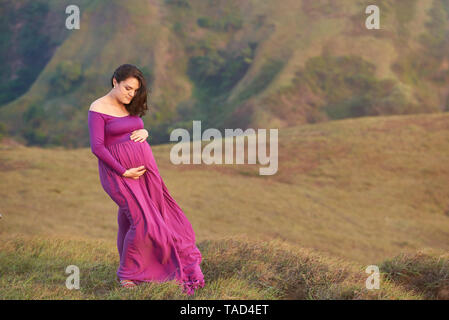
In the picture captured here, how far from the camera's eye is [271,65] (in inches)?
1676

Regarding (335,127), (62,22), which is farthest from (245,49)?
(335,127)

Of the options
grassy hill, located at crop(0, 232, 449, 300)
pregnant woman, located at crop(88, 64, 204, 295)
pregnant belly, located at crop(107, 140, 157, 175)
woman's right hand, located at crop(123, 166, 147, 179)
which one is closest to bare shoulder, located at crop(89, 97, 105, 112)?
pregnant woman, located at crop(88, 64, 204, 295)

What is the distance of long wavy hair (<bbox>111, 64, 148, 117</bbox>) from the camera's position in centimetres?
421

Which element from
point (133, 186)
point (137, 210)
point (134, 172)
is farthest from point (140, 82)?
point (137, 210)

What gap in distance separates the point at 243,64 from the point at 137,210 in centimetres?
4263

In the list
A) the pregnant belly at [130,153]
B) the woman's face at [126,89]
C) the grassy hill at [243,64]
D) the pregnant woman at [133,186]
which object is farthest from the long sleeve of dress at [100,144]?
the grassy hill at [243,64]

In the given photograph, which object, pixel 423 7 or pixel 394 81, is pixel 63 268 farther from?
pixel 423 7

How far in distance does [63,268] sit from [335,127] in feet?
65.0

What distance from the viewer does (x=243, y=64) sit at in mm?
46062

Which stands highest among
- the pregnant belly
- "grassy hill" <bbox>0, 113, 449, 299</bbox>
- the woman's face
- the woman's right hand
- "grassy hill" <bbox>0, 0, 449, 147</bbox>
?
"grassy hill" <bbox>0, 0, 449, 147</bbox>

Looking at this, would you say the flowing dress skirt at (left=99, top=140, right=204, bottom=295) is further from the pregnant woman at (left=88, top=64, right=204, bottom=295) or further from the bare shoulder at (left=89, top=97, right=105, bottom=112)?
the bare shoulder at (left=89, top=97, right=105, bottom=112)

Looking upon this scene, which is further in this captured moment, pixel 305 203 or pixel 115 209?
pixel 305 203

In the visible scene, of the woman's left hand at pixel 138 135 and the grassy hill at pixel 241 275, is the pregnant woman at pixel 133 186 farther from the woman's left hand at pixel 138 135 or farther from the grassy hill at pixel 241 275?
the grassy hill at pixel 241 275

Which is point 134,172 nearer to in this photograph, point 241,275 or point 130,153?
point 130,153
